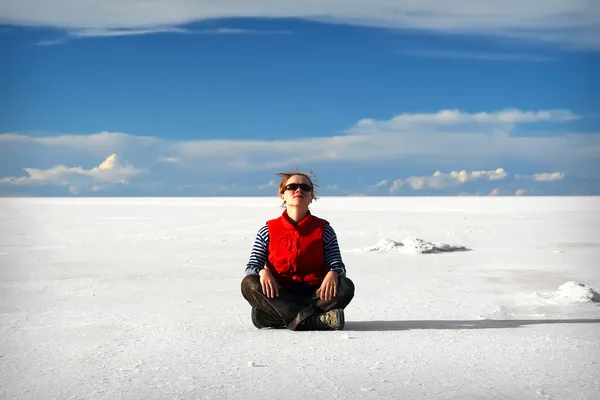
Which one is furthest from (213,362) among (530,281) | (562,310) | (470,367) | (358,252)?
(358,252)

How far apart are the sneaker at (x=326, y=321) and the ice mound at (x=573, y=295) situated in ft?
9.14

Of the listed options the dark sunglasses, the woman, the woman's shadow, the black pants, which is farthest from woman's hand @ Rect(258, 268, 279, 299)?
the woman's shadow

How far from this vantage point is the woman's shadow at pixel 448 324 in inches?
221

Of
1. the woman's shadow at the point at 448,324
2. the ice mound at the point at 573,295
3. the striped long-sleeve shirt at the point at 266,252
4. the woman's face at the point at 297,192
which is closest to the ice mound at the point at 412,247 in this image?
the ice mound at the point at 573,295

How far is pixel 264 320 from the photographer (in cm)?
545

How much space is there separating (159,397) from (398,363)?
1.46 metres

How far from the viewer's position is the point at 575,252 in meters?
12.4

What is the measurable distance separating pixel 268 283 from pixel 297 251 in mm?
312

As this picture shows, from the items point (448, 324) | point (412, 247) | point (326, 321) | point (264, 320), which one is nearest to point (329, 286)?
point (326, 321)

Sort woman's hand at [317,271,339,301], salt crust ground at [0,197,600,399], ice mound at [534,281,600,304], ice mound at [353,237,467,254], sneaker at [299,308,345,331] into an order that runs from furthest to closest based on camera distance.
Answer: ice mound at [353,237,467,254] → ice mound at [534,281,600,304] → sneaker at [299,308,345,331] → woman's hand at [317,271,339,301] → salt crust ground at [0,197,600,399]

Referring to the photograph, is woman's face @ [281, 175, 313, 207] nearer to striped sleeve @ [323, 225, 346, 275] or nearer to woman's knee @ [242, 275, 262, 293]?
striped sleeve @ [323, 225, 346, 275]

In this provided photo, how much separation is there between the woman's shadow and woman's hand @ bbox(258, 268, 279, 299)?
0.75 m

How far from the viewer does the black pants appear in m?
5.19

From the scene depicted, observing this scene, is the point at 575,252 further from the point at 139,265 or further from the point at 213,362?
the point at 213,362
